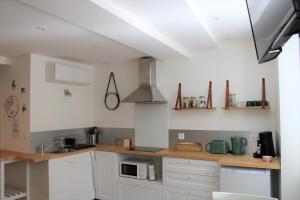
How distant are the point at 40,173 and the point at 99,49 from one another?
1.92m

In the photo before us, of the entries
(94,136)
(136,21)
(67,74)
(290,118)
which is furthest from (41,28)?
(290,118)

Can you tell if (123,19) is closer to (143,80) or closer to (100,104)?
(143,80)

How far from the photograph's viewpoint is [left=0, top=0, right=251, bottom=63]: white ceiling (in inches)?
76.4

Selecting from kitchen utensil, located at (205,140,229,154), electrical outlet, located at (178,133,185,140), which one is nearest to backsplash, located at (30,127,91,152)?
electrical outlet, located at (178,133,185,140)

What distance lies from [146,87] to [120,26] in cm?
173

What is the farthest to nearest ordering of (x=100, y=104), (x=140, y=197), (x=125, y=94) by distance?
(x=100, y=104) < (x=125, y=94) < (x=140, y=197)

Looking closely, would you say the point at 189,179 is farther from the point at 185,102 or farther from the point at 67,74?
the point at 67,74

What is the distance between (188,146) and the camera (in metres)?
3.61

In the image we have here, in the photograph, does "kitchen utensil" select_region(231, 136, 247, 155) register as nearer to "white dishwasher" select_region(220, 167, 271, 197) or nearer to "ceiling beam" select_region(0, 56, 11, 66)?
"white dishwasher" select_region(220, 167, 271, 197)

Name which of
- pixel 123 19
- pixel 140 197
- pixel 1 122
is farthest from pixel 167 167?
pixel 1 122

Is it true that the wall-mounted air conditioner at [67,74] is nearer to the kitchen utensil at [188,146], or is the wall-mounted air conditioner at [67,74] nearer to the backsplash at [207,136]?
the backsplash at [207,136]

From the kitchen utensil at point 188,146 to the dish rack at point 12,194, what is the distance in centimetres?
234

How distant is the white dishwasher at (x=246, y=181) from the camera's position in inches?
102

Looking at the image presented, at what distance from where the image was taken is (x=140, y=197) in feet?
11.8
